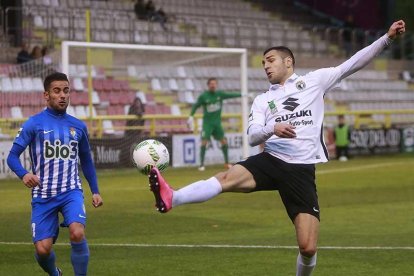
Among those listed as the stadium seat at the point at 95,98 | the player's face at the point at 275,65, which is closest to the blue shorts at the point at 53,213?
the player's face at the point at 275,65

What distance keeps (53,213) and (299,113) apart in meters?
2.38

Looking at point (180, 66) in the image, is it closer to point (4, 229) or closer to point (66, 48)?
point (66, 48)

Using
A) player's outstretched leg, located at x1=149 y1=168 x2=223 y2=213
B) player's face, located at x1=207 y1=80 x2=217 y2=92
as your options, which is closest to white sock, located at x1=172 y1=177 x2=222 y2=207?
player's outstretched leg, located at x1=149 y1=168 x2=223 y2=213

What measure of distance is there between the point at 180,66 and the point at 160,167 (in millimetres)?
20593

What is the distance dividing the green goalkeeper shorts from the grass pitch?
4.15 m

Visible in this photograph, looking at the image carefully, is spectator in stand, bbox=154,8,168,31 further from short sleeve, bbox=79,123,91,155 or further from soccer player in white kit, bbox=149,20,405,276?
soccer player in white kit, bbox=149,20,405,276

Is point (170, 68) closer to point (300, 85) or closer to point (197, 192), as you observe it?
point (300, 85)

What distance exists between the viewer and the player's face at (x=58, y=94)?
30.4 feet

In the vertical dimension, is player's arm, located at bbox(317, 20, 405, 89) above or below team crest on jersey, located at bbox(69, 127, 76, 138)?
above

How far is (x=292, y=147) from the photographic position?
909 cm

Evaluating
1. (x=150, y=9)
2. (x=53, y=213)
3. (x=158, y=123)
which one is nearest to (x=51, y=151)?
(x=53, y=213)

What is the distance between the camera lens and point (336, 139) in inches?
1296

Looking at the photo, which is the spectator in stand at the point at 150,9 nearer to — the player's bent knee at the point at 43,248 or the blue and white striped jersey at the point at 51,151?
the blue and white striped jersey at the point at 51,151

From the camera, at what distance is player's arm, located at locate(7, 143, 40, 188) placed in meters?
8.98
